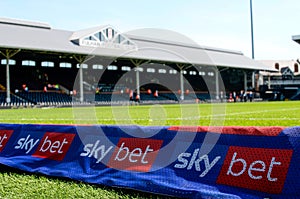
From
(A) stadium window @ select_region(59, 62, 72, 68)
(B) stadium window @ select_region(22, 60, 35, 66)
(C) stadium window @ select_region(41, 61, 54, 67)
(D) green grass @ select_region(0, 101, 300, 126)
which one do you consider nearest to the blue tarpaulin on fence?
(D) green grass @ select_region(0, 101, 300, 126)

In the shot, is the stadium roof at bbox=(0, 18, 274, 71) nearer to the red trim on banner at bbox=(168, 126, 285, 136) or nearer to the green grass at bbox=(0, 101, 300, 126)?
the green grass at bbox=(0, 101, 300, 126)

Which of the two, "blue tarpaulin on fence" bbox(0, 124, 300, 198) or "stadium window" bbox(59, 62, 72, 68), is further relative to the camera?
"stadium window" bbox(59, 62, 72, 68)

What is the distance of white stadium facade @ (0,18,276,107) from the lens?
26547 millimetres

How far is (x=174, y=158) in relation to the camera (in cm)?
301

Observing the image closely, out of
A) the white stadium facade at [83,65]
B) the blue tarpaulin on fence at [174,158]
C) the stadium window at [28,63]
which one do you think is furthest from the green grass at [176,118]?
the stadium window at [28,63]

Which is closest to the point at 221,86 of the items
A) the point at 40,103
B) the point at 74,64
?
the point at 74,64

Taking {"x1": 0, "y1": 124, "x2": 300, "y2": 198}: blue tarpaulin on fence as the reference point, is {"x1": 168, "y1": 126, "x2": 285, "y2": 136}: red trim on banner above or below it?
above

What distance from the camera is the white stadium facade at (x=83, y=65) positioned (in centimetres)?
2655

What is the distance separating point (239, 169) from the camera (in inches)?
104

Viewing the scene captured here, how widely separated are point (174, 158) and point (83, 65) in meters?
30.6

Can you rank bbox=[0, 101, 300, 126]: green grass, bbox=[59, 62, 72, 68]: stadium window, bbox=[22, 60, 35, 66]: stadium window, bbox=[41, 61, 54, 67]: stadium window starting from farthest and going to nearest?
1. bbox=[59, 62, 72, 68]: stadium window
2. bbox=[41, 61, 54, 67]: stadium window
3. bbox=[22, 60, 35, 66]: stadium window
4. bbox=[0, 101, 300, 126]: green grass

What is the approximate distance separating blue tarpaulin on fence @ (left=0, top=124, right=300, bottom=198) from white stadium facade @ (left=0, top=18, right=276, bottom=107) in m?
19.9

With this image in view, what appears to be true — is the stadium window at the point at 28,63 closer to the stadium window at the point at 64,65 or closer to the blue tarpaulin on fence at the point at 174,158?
the stadium window at the point at 64,65

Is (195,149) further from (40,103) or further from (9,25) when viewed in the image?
(9,25)
